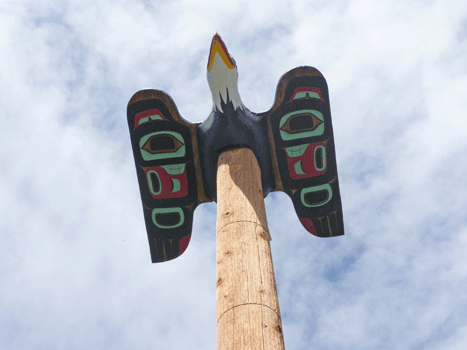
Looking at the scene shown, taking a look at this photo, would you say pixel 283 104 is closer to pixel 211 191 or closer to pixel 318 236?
pixel 211 191

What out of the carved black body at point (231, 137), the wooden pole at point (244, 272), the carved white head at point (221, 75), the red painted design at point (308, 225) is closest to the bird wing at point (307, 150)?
the red painted design at point (308, 225)

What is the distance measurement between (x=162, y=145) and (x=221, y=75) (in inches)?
51.7

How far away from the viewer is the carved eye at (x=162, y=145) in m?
6.57

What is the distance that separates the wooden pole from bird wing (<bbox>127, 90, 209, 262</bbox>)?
1.36m

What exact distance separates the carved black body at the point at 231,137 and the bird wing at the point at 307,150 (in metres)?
0.21

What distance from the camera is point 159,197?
6.82 metres

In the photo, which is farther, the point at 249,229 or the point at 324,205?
the point at 324,205

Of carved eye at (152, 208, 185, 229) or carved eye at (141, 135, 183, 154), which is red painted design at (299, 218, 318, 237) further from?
carved eye at (141, 135, 183, 154)

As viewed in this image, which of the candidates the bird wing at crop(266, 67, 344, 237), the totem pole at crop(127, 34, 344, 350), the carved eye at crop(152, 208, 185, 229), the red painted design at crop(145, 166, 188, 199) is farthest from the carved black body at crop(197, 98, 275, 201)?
the carved eye at crop(152, 208, 185, 229)

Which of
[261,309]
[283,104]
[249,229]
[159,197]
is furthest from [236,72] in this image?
[261,309]

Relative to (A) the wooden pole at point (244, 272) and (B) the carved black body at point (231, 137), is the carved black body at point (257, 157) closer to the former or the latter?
(B) the carved black body at point (231, 137)

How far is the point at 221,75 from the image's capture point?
19.6 ft

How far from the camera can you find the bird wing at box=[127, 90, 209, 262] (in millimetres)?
6566

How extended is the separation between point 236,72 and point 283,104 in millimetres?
769
